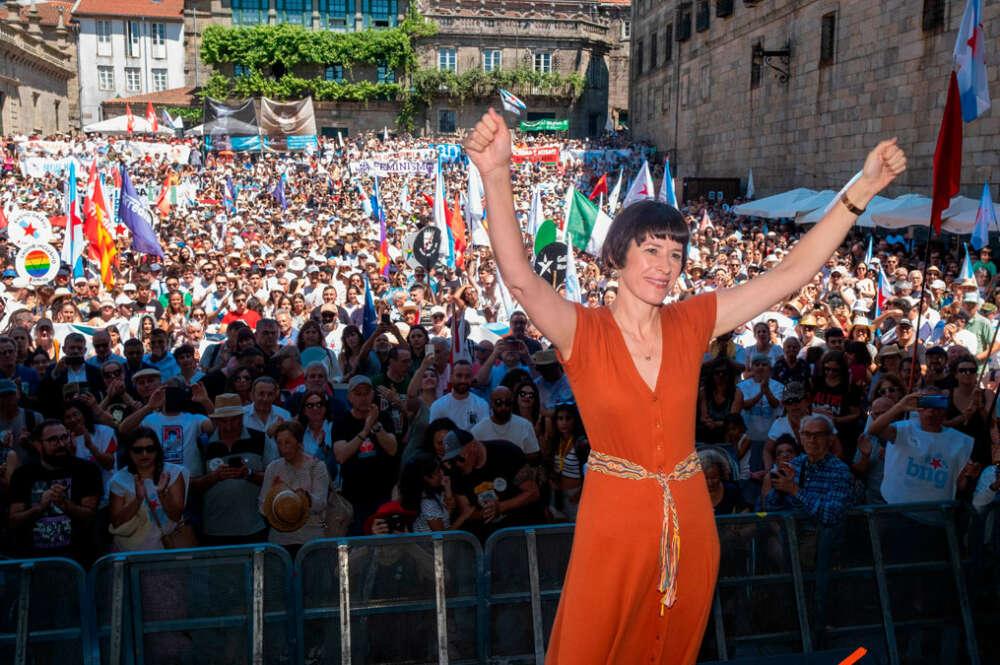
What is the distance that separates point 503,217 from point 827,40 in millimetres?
25484

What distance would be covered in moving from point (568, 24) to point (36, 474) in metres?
56.1

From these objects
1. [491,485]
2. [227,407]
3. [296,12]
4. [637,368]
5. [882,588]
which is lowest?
[882,588]

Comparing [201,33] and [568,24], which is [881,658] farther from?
[201,33]

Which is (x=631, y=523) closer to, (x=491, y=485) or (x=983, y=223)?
(x=491, y=485)

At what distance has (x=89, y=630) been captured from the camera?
13.6ft

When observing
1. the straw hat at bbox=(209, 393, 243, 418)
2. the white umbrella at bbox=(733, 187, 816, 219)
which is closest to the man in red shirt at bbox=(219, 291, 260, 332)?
the straw hat at bbox=(209, 393, 243, 418)

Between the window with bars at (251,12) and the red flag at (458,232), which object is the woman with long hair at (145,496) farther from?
the window with bars at (251,12)

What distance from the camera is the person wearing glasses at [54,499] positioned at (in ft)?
16.2

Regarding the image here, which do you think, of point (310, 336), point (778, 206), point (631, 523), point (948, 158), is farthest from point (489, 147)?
point (778, 206)

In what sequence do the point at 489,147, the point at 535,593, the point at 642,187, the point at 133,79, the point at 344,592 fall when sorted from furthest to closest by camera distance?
the point at 133,79 → the point at 642,187 → the point at 535,593 → the point at 344,592 → the point at 489,147

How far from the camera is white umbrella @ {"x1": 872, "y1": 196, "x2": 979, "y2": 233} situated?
15.8 meters

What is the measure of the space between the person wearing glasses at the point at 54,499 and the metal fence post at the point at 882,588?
13.0ft

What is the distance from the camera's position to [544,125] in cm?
5381

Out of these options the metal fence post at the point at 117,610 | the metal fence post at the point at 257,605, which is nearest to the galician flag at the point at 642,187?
the metal fence post at the point at 257,605
